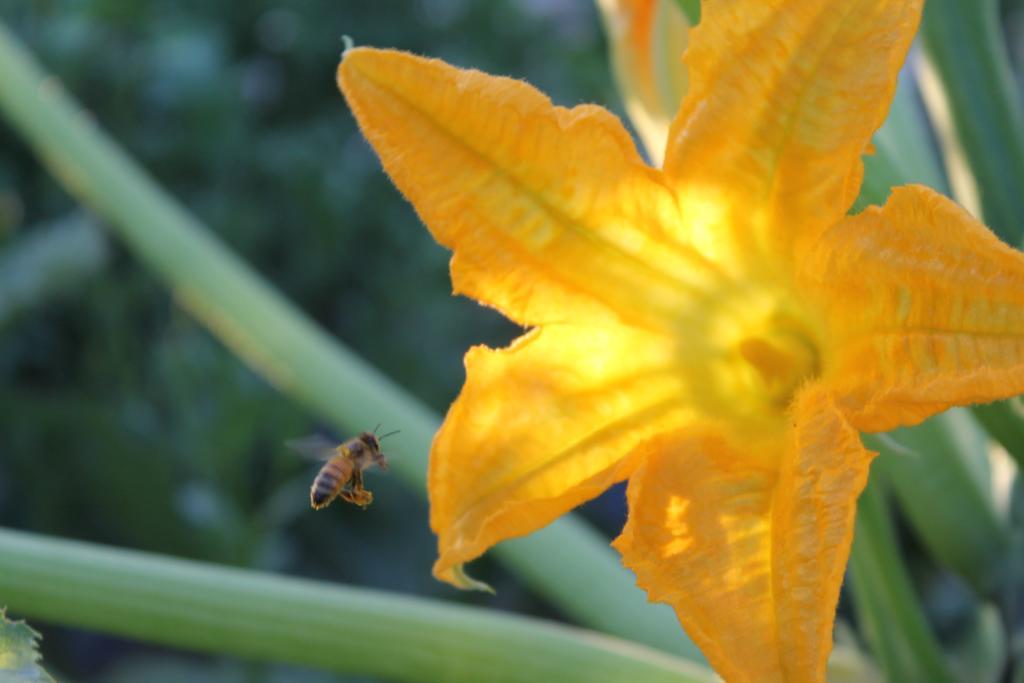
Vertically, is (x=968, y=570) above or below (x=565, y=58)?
below

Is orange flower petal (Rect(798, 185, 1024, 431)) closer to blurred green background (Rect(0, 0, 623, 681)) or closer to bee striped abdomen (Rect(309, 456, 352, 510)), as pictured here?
bee striped abdomen (Rect(309, 456, 352, 510))

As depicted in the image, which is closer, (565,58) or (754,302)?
(754,302)

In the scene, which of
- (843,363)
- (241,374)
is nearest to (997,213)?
(843,363)

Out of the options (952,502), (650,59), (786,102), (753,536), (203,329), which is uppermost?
(203,329)

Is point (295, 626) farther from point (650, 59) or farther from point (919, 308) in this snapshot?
point (650, 59)

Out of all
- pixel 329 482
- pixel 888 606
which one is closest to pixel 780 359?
pixel 888 606

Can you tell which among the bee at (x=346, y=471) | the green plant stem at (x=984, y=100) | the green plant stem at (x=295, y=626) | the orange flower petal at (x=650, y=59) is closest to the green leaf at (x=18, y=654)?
the green plant stem at (x=295, y=626)

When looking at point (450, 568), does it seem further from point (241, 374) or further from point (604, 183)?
point (241, 374)
